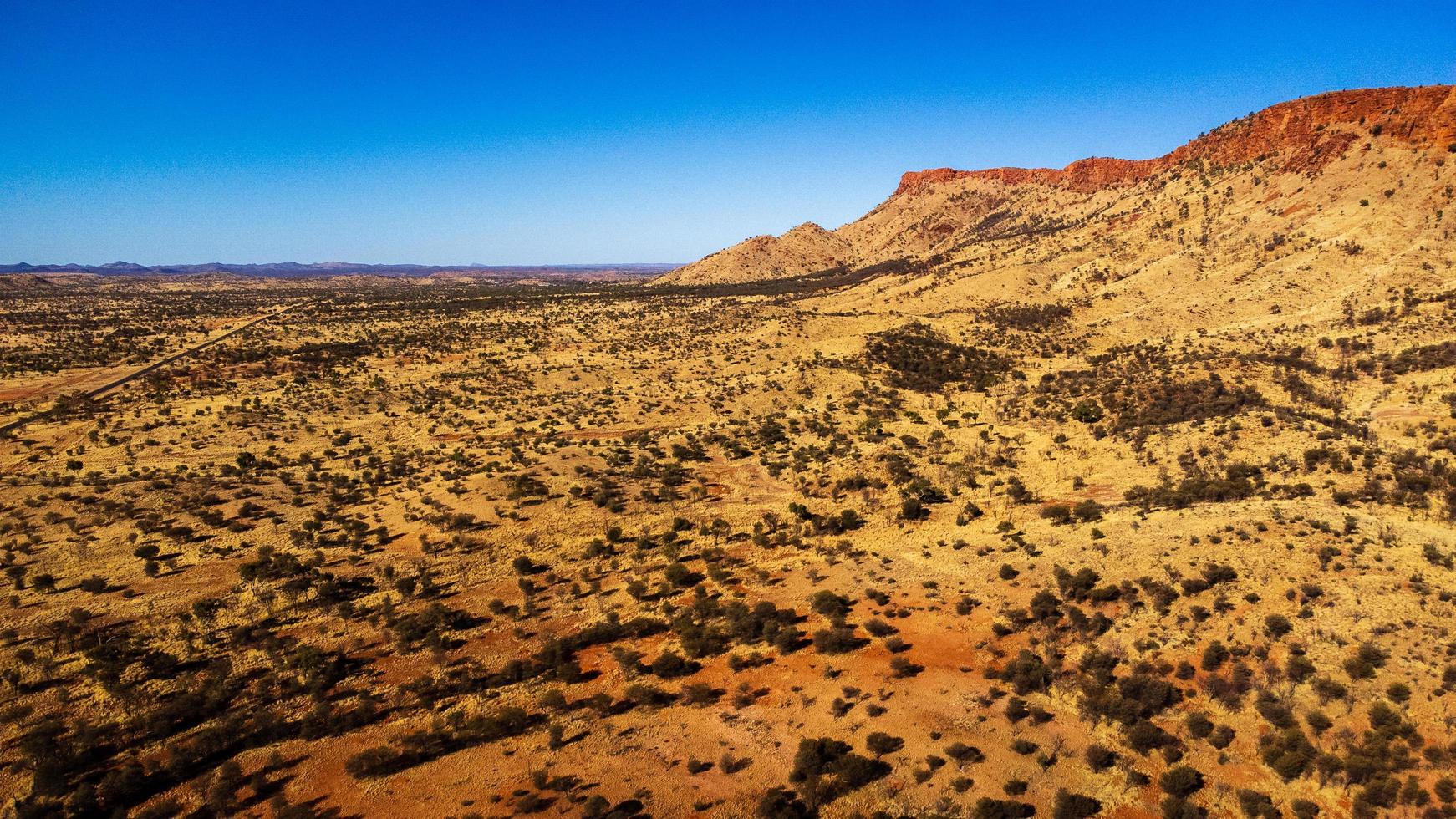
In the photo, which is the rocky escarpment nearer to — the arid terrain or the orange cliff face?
the orange cliff face

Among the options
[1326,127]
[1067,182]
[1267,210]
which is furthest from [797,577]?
[1067,182]

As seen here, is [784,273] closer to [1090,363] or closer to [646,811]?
[1090,363]

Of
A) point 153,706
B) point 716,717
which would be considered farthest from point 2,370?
point 716,717

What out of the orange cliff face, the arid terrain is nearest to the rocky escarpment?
the orange cliff face

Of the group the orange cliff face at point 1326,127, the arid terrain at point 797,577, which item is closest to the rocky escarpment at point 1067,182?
the orange cliff face at point 1326,127

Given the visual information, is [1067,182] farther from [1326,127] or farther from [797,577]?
[797,577]

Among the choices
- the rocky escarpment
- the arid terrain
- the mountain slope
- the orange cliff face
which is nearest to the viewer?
the arid terrain

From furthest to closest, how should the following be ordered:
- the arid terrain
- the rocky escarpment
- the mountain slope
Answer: the rocky escarpment
the mountain slope
the arid terrain

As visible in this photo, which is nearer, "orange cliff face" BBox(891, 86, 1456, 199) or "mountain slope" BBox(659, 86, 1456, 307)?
"mountain slope" BBox(659, 86, 1456, 307)

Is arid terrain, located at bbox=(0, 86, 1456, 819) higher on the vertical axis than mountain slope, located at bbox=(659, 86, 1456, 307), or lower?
lower

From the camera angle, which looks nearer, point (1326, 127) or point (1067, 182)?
→ point (1326, 127)
